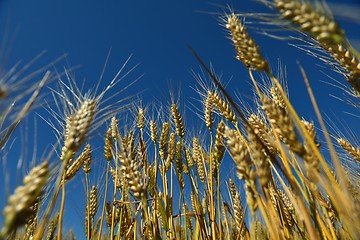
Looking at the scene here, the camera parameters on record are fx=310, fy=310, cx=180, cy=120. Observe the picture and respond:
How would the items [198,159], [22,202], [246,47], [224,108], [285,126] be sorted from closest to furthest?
→ [22,202] < [285,126] < [246,47] < [224,108] < [198,159]

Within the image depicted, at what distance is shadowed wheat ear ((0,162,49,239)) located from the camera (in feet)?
2.60

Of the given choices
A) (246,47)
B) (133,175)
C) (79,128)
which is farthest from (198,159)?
(79,128)

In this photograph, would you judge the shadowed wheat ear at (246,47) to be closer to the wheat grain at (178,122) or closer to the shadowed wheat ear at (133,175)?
the shadowed wheat ear at (133,175)

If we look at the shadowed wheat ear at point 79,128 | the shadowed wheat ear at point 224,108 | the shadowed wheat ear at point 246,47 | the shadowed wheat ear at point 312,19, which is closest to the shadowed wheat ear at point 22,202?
the shadowed wheat ear at point 79,128

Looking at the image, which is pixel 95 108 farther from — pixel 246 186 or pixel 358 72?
pixel 358 72

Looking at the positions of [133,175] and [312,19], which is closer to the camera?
[312,19]

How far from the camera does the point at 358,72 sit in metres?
1.49

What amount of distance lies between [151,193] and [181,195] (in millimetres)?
287

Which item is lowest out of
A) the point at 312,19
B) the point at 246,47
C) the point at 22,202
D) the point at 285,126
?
the point at 22,202

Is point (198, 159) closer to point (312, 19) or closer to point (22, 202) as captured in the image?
A: point (312, 19)

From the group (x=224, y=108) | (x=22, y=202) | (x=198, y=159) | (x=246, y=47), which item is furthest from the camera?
(x=198, y=159)

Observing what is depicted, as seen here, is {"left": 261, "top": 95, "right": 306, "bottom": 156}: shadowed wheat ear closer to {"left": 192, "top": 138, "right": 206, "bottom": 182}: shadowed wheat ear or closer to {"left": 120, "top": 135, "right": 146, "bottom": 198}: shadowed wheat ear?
Result: {"left": 120, "top": 135, "right": 146, "bottom": 198}: shadowed wheat ear

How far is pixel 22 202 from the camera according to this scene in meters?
0.83

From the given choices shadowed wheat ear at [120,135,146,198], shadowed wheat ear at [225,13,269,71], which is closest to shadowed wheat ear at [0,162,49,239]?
shadowed wheat ear at [120,135,146,198]
